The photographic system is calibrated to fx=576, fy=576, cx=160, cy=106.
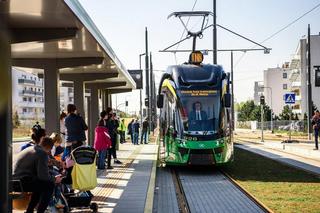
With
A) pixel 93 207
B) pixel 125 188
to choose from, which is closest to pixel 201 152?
pixel 125 188

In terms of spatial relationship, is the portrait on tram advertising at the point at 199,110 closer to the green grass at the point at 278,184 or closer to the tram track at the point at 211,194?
the tram track at the point at 211,194

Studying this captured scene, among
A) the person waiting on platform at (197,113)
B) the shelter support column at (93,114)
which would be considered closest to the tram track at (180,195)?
the person waiting on platform at (197,113)

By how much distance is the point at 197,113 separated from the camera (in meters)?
18.0

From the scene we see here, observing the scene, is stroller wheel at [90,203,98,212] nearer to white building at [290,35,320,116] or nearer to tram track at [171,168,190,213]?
tram track at [171,168,190,213]

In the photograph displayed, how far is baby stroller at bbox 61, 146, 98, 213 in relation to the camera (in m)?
10.0

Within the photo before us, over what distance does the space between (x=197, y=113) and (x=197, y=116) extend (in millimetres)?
104

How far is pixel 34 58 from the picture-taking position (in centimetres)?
1662

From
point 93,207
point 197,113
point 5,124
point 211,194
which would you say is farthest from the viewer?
point 197,113

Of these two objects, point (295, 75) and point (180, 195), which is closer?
point (180, 195)

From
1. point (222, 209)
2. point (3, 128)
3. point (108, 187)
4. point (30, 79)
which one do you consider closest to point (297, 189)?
point (222, 209)

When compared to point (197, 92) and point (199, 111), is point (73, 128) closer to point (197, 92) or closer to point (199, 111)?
point (199, 111)

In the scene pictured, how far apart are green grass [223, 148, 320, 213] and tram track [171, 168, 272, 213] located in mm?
255

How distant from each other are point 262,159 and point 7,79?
17.4 metres

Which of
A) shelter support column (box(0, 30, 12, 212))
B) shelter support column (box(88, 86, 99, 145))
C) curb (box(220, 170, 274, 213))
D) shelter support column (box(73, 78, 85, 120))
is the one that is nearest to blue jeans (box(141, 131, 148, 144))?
shelter support column (box(88, 86, 99, 145))
